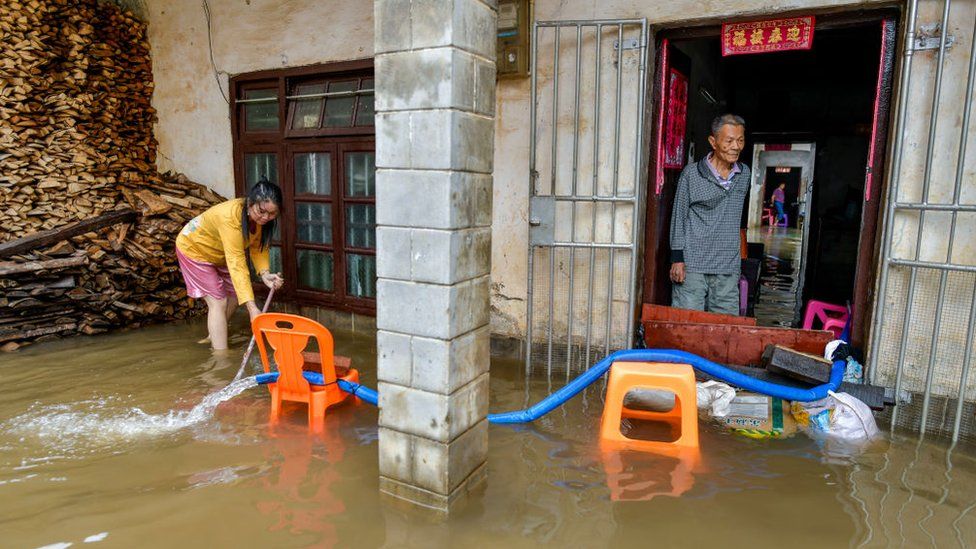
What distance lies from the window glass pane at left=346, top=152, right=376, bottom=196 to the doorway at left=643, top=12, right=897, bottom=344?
9.05ft

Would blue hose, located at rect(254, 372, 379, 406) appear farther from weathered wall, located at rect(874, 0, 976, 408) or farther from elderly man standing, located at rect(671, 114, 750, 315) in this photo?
weathered wall, located at rect(874, 0, 976, 408)

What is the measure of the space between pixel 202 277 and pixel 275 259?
148 cm

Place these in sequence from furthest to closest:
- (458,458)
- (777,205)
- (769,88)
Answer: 1. (777,205)
2. (769,88)
3. (458,458)

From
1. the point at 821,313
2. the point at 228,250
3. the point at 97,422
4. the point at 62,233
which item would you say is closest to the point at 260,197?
the point at 228,250

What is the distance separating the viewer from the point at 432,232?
269 cm

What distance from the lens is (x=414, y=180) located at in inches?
107

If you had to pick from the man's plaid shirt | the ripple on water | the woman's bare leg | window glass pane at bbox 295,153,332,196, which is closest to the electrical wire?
window glass pane at bbox 295,153,332,196

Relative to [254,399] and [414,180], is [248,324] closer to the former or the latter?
[254,399]

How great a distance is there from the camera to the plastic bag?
375 cm

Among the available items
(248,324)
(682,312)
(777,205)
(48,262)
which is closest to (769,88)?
(682,312)

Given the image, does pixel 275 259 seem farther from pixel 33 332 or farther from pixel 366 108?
pixel 33 332

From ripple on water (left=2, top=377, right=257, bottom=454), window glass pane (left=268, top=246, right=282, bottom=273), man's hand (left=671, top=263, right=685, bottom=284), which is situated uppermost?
man's hand (left=671, top=263, right=685, bottom=284)

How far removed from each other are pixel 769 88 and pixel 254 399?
348 inches

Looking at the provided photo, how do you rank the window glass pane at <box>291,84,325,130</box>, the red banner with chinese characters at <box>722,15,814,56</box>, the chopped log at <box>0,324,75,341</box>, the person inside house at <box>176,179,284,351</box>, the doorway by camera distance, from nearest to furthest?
the red banner with chinese characters at <box>722,15,814,56</box>
the person inside house at <box>176,179,284,351</box>
the doorway
the chopped log at <box>0,324,75,341</box>
the window glass pane at <box>291,84,325,130</box>
